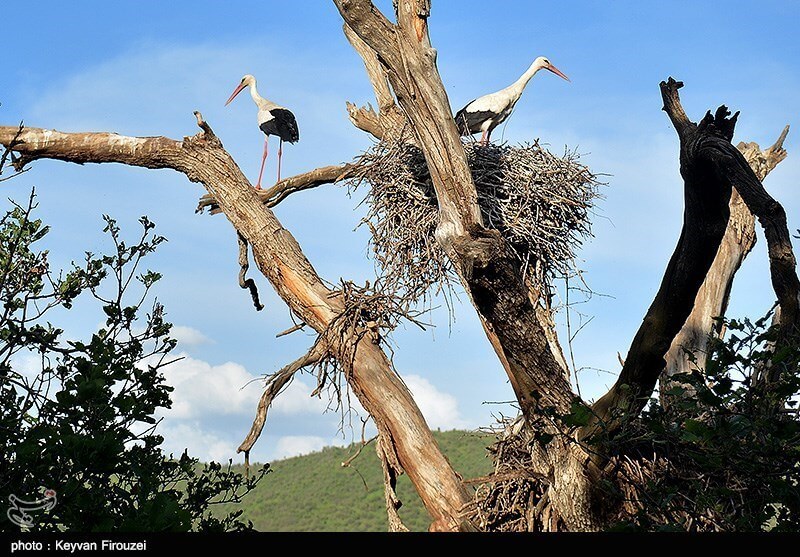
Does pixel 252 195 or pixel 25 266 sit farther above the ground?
pixel 252 195

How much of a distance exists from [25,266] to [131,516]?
10.3 feet

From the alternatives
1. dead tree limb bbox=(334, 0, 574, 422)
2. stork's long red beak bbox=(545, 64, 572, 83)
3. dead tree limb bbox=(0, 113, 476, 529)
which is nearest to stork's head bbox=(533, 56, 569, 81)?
stork's long red beak bbox=(545, 64, 572, 83)

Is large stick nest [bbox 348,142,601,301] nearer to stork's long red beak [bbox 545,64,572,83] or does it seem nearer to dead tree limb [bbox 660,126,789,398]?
dead tree limb [bbox 660,126,789,398]

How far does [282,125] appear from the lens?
43.4 feet

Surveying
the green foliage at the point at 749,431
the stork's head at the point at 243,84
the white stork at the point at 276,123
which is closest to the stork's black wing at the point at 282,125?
the white stork at the point at 276,123

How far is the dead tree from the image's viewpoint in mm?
4828

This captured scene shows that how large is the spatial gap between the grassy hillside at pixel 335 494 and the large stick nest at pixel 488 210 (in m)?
17.3

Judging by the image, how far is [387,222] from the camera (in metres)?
7.90

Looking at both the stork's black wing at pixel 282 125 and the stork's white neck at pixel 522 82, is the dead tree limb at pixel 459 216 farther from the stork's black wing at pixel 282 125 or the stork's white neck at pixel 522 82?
the stork's black wing at pixel 282 125

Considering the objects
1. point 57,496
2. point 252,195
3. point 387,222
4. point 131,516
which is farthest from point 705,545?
point 252,195

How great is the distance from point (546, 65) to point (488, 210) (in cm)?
541

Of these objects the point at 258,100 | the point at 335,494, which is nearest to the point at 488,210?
the point at 258,100

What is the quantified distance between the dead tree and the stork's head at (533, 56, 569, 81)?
332cm

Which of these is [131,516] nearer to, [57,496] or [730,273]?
[57,496]
